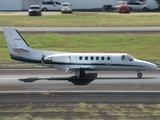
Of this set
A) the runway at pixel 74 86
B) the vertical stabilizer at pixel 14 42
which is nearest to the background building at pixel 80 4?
the runway at pixel 74 86

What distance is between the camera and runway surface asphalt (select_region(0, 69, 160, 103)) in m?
25.9

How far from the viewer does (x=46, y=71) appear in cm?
3594

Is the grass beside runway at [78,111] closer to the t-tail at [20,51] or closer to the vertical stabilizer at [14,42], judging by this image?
the t-tail at [20,51]

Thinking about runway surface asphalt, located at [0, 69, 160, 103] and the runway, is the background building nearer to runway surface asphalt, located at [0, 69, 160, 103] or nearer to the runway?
the runway

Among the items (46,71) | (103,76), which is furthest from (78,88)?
(46,71)

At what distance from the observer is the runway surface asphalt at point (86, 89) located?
2592cm

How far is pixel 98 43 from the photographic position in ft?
170

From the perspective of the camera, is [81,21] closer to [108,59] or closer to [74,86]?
[108,59]

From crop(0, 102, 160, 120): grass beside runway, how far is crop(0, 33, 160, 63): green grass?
1998cm

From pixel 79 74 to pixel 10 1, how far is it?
7312cm

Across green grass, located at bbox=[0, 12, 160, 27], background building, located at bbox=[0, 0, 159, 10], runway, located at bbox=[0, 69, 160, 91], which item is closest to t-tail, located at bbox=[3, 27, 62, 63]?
runway, located at bbox=[0, 69, 160, 91]

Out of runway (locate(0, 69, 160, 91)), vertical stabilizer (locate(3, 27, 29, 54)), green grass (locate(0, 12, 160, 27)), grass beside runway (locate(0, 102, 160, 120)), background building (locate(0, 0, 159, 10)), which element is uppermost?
vertical stabilizer (locate(3, 27, 29, 54))

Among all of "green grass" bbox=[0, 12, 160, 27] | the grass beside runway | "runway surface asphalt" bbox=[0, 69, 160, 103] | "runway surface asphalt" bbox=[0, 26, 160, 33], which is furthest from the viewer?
"green grass" bbox=[0, 12, 160, 27]

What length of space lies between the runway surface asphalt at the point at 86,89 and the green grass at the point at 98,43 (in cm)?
1053
